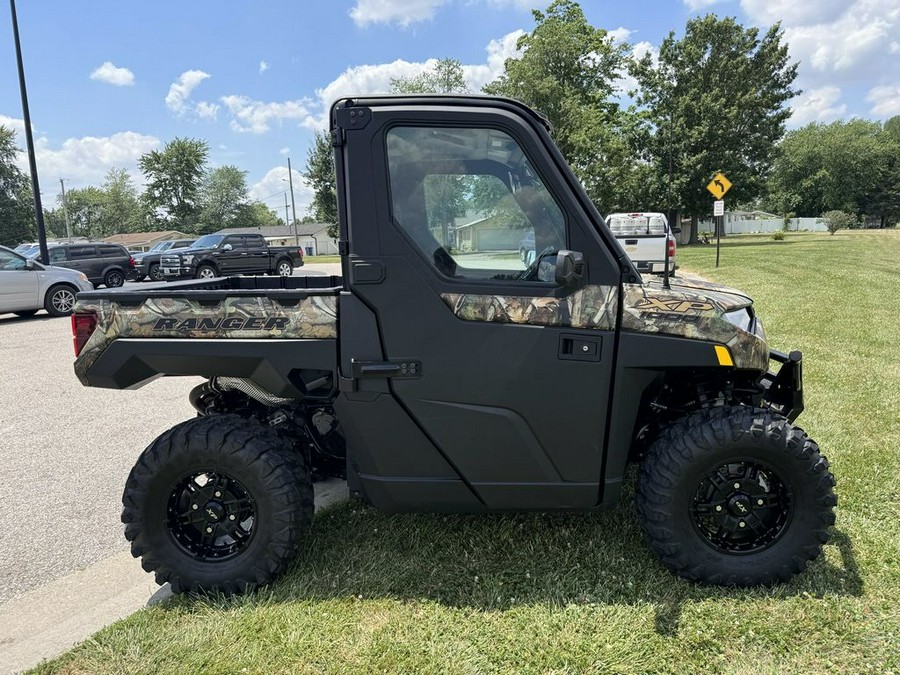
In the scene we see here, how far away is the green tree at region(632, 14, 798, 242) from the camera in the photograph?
37.4 metres

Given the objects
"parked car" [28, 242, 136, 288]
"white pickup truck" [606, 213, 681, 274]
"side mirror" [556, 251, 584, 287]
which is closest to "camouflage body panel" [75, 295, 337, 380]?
"side mirror" [556, 251, 584, 287]

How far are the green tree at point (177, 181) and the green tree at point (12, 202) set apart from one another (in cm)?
2173

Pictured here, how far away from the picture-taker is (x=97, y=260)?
1994 centimetres

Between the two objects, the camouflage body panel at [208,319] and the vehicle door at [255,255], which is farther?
the vehicle door at [255,255]

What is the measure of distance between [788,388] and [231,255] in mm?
21700

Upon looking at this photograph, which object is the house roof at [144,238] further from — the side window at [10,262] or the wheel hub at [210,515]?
the wheel hub at [210,515]

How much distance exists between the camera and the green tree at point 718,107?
37.4 m

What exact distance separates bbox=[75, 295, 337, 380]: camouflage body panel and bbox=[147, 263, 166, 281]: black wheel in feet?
69.7

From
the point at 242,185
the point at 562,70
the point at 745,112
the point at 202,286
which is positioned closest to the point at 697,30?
the point at 745,112

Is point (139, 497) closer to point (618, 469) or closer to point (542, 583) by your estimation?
point (542, 583)

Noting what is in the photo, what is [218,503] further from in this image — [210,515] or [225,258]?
[225,258]

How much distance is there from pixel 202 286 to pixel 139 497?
1539mm

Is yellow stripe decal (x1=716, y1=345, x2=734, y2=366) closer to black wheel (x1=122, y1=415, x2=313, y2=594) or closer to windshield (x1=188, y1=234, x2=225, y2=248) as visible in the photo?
black wheel (x1=122, y1=415, x2=313, y2=594)

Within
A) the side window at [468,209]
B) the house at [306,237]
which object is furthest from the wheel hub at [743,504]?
the house at [306,237]
